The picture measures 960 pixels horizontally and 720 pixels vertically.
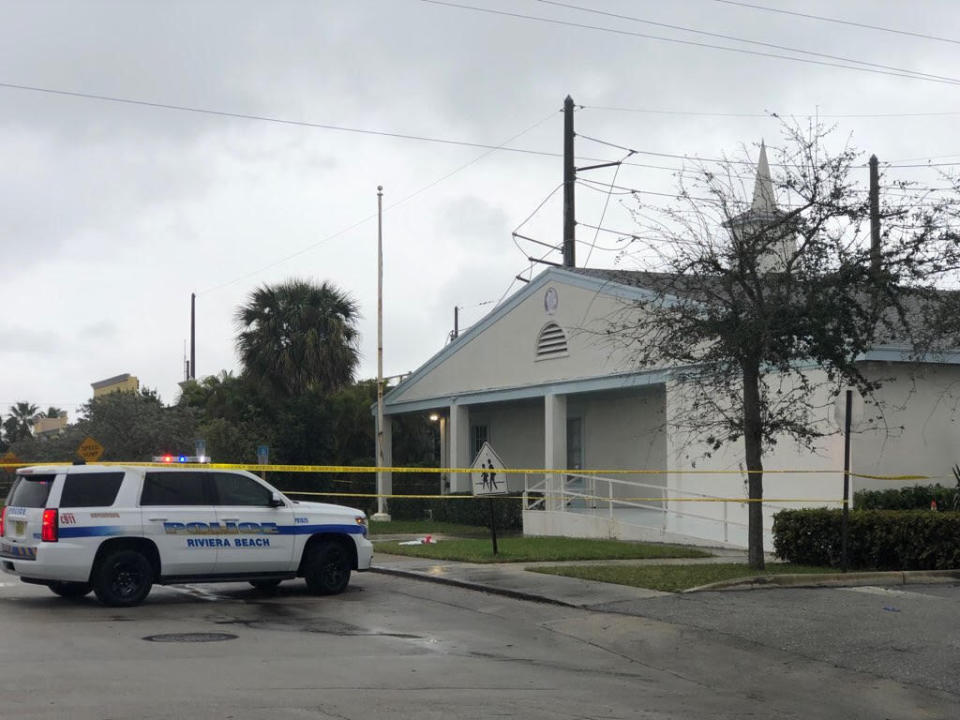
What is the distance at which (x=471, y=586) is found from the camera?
1625 cm

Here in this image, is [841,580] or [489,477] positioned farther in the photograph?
[489,477]

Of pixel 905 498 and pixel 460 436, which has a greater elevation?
pixel 460 436

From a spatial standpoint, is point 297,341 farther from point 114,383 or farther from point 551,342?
point 114,383

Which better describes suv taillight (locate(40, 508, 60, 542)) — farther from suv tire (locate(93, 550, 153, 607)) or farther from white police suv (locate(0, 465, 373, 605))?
suv tire (locate(93, 550, 153, 607))

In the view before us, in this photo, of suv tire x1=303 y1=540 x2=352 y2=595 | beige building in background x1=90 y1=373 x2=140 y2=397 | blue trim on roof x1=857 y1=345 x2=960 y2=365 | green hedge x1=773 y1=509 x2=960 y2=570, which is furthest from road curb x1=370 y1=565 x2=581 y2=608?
beige building in background x1=90 y1=373 x2=140 y2=397

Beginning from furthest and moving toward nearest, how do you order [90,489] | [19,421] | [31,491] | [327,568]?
[19,421], [327,568], [31,491], [90,489]

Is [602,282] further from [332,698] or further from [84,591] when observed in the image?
[332,698]

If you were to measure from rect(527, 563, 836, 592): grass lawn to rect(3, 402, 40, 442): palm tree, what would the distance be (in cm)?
7137

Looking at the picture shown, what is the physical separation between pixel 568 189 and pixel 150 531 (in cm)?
2276

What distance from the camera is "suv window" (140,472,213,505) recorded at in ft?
47.2

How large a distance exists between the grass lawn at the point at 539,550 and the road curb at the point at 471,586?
1.69 meters

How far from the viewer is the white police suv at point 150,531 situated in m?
13.8

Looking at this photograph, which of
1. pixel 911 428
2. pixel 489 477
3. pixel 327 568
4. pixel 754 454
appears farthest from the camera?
pixel 911 428

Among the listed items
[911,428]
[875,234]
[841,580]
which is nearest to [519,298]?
[911,428]
